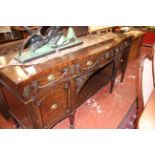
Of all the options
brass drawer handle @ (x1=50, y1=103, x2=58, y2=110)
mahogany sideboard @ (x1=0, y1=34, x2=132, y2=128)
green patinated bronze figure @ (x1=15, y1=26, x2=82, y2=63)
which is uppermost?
green patinated bronze figure @ (x1=15, y1=26, x2=82, y2=63)

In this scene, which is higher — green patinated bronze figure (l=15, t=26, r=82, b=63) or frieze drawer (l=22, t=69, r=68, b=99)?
green patinated bronze figure (l=15, t=26, r=82, b=63)

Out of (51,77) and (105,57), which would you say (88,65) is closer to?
(105,57)

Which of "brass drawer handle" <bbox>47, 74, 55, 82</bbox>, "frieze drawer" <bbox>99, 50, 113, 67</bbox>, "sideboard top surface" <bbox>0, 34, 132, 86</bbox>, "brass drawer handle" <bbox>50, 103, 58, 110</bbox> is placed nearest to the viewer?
"sideboard top surface" <bbox>0, 34, 132, 86</bbox>

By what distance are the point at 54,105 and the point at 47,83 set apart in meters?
0.28

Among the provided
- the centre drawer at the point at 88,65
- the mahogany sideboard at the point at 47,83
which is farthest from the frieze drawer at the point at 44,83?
the centre drawer at the point at 88,65

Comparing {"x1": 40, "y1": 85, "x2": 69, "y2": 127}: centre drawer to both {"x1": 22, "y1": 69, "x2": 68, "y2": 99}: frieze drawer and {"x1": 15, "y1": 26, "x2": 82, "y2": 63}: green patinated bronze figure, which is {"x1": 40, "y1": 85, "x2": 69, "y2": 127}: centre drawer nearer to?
{"x1": 22, "y1": 69, "x2": 68, "y2": 99}: frieze drawer

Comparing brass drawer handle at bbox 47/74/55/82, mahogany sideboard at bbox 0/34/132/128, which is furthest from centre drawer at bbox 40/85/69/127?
brass drawer handle at bbox 47/74/55/82

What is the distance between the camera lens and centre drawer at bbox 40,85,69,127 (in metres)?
1.27

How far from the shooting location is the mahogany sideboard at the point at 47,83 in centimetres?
106

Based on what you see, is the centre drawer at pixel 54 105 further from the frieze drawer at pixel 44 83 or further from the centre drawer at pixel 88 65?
the centre drawer at pixel 88 65

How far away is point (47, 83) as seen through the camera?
1.18 m

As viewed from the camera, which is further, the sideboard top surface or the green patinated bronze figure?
the green patinated bronze figure
